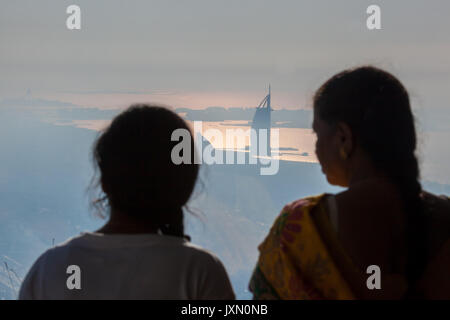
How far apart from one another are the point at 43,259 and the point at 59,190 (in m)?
1.22

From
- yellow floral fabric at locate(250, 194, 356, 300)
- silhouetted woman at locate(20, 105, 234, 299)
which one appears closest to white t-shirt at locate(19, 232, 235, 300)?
silhouetted woman at locate(20, 105, 234, 299)

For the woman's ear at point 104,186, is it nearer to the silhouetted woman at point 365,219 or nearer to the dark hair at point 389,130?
the silhouetted woman at point 365,219

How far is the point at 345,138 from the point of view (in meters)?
0.99

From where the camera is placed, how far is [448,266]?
38.8 inches

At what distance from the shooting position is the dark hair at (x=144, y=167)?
94 centimetres

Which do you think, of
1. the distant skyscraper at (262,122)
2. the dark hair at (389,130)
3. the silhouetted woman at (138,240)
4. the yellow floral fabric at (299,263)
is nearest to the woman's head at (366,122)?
the dark hair at (389,130)

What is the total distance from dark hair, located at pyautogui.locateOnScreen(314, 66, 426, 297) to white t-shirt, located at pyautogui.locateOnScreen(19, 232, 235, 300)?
1.29 ft

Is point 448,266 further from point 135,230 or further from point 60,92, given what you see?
point 60,92

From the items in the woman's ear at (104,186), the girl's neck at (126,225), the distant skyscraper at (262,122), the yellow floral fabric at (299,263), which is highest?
the distant skyscraper at (262,122)

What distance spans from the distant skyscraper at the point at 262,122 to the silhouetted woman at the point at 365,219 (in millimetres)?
843

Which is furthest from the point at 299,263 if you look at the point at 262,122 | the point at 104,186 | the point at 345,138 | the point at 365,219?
the point at 262,122

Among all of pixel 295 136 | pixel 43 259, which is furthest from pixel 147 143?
pixel 295 136

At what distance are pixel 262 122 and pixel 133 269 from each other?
3.66 feet
